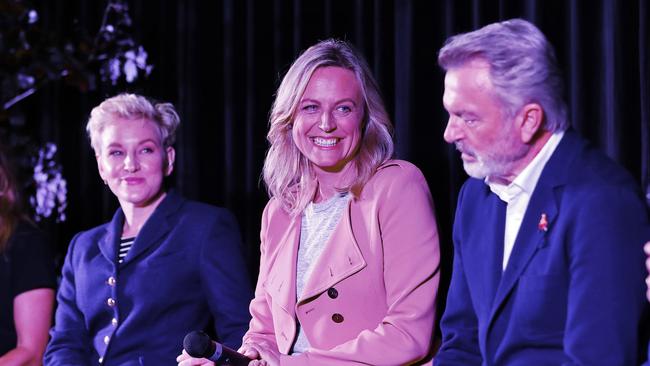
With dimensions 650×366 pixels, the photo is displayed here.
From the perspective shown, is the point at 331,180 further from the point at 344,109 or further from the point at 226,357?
the point at 226,357

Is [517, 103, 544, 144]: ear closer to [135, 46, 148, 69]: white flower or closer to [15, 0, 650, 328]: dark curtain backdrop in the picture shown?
[15, 0, 650, 328]: dark curtain backdrop

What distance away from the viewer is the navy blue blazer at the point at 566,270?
1.80 metres

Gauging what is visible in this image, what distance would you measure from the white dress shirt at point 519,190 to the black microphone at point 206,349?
76 centimetres

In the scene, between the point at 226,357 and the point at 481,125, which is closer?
the point at 481,125

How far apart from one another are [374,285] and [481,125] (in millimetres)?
661

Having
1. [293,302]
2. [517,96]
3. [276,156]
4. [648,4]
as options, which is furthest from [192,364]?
[648,4]

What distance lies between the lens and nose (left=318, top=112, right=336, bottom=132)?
2608 mm

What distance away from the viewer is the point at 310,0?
334 cm

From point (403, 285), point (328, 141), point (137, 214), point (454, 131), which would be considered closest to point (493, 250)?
point (454, 131)

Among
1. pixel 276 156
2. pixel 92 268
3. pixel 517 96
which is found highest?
pixel 517 96

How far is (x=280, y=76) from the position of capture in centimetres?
343

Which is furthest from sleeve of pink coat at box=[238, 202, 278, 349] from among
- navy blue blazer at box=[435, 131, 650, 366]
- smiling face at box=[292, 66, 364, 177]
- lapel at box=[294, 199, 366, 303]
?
navy blue blazer at box=[435, 131, 650, 366]

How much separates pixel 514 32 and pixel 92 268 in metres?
1.81

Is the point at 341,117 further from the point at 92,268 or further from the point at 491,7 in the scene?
the point at 92,268
